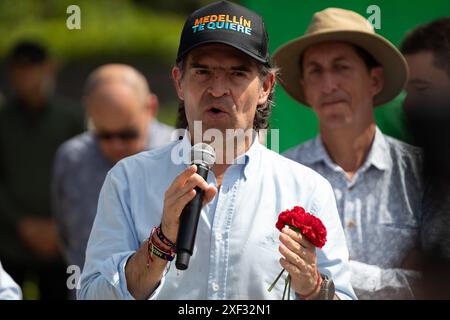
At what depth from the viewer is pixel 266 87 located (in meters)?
3.16

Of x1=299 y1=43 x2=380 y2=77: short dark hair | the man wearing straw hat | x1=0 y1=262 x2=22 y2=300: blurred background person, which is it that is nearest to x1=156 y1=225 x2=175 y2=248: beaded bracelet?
x1=0 y1=262 x2=22 y2=300: blurred background person

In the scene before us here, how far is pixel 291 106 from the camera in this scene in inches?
169

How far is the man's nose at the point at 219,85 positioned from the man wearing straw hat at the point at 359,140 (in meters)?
1.08

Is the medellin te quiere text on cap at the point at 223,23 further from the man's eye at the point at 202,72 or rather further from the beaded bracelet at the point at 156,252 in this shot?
the beaded bracelet at the point at 156,252

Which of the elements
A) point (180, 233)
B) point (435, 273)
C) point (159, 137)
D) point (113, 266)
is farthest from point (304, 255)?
point (159, 137)

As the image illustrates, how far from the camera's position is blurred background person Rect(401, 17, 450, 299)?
3.80m

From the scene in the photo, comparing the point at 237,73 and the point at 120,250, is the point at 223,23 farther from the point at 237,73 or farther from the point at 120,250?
the point at 120,250

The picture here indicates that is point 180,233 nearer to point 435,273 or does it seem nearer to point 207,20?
point 207,20

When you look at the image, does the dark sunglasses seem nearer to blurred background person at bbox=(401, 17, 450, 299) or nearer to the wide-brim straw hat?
the wide-brim straw hat

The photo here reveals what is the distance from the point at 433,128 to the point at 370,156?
284 mm

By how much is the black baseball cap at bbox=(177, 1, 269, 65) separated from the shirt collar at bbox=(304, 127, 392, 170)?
1030mm

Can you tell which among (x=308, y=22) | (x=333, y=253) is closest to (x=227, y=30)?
(x=333, y=253)

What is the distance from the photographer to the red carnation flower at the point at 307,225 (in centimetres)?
271

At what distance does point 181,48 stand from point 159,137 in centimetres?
261
